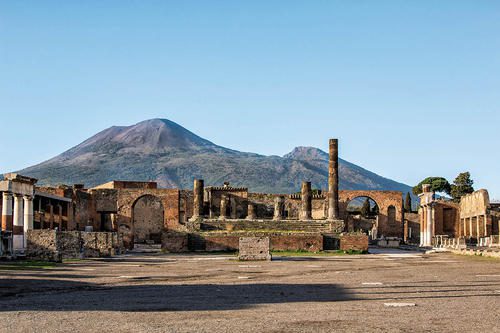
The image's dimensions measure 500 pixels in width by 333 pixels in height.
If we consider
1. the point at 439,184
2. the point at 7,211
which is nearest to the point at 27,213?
the point at 7,211

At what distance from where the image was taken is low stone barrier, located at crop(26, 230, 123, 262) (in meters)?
31.6

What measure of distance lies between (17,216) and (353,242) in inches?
812

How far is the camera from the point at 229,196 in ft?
251

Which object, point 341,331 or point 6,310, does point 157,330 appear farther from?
point 6,310

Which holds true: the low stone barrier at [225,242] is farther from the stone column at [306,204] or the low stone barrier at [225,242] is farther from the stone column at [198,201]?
the stone column at [306,204]

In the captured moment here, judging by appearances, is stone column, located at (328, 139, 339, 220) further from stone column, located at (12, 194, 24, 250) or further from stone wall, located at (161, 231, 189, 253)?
stone column, located at (12, 194, 24, 250)

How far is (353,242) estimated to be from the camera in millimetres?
47500

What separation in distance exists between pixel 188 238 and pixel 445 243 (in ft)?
67.1

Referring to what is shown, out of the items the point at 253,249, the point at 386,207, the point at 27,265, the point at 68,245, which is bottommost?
the point at 27,265

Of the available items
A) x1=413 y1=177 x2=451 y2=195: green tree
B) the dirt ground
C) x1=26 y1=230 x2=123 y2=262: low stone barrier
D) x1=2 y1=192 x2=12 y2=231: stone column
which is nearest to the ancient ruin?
x1=2 y1=192 x2=12 y2=231: stone column

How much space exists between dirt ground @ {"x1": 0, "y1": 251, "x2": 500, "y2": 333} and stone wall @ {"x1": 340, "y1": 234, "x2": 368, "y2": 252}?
2416 centimetres

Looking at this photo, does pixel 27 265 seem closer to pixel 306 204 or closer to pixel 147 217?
pixel 306 204

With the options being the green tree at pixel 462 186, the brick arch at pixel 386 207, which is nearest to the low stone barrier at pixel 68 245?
the brick arch at pixel 386 207

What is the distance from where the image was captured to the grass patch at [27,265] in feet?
85.6
